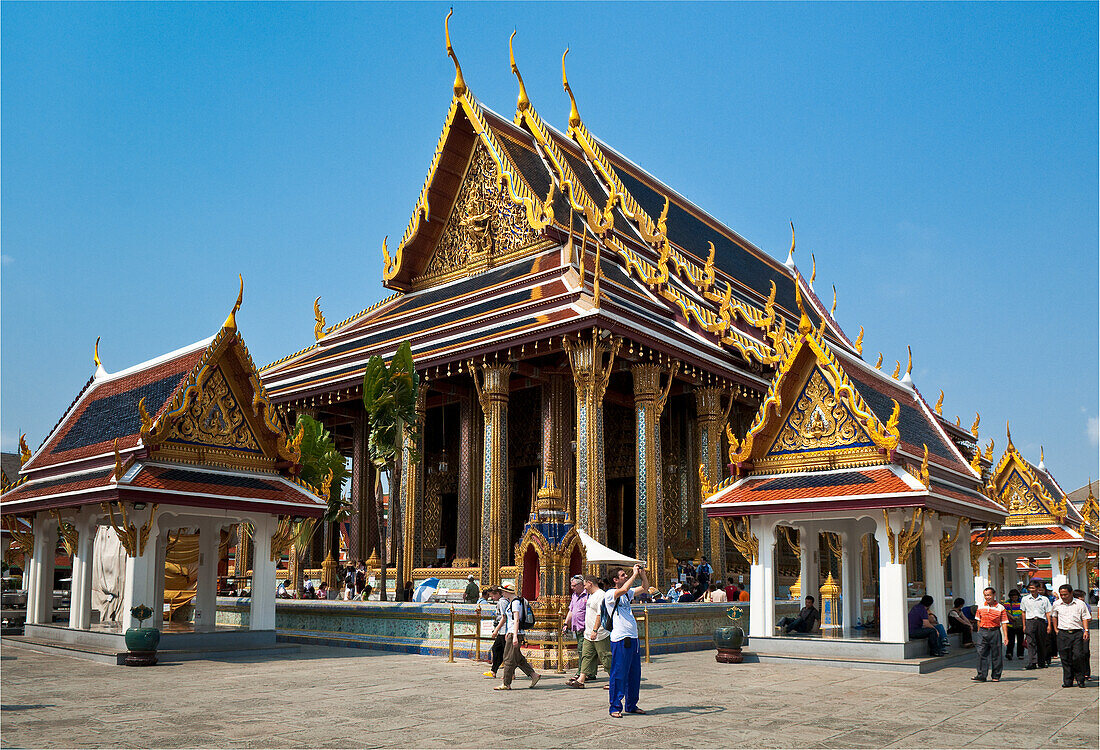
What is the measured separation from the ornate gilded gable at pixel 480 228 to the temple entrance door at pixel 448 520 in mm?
5439

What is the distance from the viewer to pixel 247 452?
1437 centimetres

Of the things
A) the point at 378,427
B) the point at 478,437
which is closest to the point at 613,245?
the point at 478,437

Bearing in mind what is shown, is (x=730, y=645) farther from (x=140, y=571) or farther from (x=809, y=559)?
(x=140, y=571)

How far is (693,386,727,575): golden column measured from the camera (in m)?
20.7

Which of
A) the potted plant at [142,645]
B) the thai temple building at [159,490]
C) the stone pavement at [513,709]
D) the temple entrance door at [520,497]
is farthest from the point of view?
the temple entrance door at [520,497]

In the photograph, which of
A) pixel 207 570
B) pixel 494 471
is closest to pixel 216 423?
pixel 207 570

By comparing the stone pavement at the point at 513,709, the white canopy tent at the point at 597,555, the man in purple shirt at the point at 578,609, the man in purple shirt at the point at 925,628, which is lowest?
the stone pavement at the point at 513,709

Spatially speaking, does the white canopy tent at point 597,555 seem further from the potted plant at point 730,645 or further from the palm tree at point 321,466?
the palm tree at point 321,466

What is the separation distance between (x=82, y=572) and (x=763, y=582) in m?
9.71

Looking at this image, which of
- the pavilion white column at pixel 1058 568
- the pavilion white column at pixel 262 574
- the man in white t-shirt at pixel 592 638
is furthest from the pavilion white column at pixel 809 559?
the pavilion white column at pixel 1058 568

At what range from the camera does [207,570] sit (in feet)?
50.3

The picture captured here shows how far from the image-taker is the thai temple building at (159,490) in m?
12.9

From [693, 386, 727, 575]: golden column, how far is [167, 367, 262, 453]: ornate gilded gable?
32.3 ft

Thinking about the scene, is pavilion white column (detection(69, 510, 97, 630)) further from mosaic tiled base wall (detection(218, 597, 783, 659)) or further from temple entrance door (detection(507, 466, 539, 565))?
temple entrance door (detection(507, 466, 539, 565))
